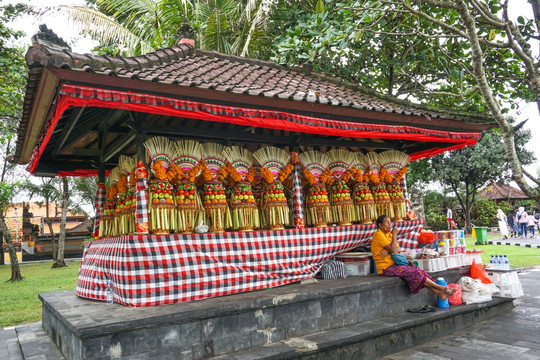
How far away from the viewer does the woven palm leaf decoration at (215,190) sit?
5.43 m

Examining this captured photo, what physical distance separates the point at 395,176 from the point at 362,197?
1.00 m

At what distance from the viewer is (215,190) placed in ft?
18.1

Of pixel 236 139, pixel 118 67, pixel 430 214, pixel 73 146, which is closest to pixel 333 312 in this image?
pixel 236 139

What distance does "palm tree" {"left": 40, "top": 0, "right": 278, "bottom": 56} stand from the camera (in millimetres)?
11242

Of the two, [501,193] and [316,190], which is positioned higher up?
[501,193]

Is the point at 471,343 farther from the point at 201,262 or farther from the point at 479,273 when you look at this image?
the point at 201,262

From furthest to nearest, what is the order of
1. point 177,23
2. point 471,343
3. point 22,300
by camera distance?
1. point 177,23
2. point 22,300
3. point 471,343

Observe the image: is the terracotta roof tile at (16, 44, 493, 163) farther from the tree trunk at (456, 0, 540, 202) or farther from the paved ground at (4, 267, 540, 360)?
the paved ground at (4, 267, 540, 360)

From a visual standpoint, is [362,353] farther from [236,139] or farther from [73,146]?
[73,146]

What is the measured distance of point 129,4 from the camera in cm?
1238

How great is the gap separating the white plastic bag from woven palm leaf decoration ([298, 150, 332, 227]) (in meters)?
2.30

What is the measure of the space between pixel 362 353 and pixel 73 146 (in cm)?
560

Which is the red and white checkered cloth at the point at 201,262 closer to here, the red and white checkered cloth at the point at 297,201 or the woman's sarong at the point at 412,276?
the red and white checkered cloth at the point at 297,201

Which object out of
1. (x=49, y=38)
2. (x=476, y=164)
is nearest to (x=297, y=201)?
(x=49, y=38)
